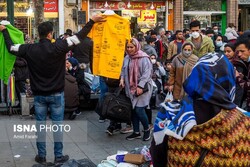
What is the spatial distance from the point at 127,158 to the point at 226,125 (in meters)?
2.83

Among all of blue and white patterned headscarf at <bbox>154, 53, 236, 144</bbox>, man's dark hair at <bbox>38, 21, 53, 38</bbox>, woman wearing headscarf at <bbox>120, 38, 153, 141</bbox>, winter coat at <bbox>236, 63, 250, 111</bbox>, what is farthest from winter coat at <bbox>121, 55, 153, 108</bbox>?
blue and white patterned headscarf at <bbox>154, 53, 236, 144</bbox>

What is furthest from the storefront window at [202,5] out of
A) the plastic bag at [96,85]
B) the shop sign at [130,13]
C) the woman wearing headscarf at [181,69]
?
the woman wearing headscarf at [181,69]

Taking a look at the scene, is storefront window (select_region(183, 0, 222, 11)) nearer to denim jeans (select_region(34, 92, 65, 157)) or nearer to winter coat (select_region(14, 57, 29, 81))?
winter coat (select_region(14, 57, 29, 81))

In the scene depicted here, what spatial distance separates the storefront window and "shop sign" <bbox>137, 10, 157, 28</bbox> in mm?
2031

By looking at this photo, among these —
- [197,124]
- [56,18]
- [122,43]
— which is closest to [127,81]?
[122,43]

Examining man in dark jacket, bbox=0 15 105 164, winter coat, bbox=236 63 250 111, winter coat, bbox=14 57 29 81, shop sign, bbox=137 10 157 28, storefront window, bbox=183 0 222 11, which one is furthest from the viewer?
storefront window, bbox=183 0 222 11

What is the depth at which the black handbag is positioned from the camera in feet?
24.3

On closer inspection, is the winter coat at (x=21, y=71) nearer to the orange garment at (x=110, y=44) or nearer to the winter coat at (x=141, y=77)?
the winter coat at (x=141, y=77)

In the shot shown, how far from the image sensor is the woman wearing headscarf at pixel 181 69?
24.3ft

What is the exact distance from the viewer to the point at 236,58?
18.1ft

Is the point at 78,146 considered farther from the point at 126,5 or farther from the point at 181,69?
the point at 126,5

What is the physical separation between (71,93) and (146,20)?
1269cm

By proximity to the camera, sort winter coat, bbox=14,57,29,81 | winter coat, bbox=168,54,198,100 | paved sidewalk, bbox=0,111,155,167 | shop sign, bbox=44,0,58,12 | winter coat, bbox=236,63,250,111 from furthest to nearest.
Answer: shop sign, bbox=44,0,58,12 → winter coat, bbox=14,57,29,81 → winter coat, bbox=168,54,198,100 → paved sidewalk, bbox=0,111,155,167 → winter coat, bbox=236,63,250,111

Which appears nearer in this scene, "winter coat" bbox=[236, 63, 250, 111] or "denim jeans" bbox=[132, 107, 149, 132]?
"winter coat" bbox=[236, 63, 250, 111]
